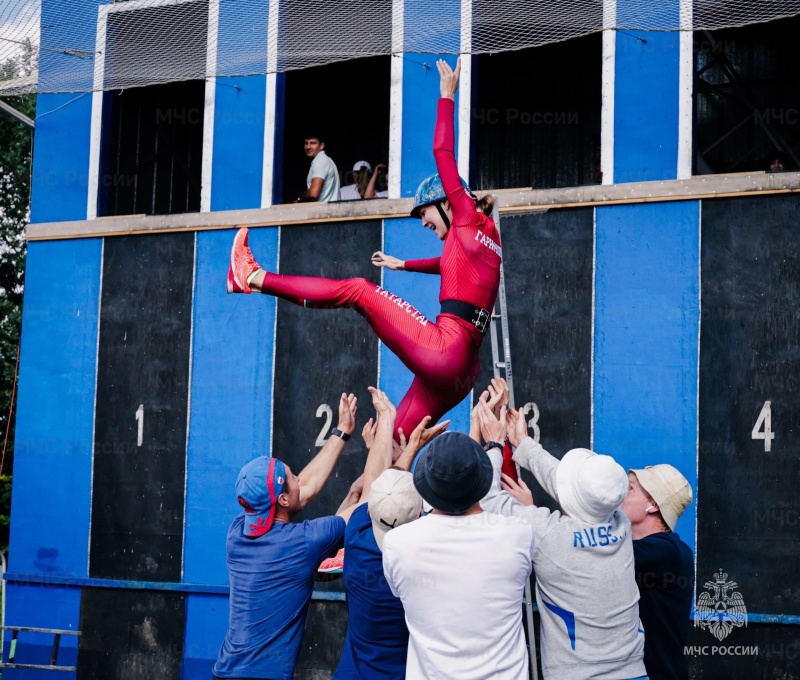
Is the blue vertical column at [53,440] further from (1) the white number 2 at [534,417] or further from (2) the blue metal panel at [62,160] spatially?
(1) the white number 2 at [534,417]

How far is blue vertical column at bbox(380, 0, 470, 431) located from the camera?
29.2 ft

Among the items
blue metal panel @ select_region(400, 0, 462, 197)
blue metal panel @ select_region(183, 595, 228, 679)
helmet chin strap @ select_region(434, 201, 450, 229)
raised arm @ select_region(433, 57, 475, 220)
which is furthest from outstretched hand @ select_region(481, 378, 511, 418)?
blue metal panel @ select_region(183, 595, 228, 679)

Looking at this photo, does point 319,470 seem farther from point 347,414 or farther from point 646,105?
point 646,105

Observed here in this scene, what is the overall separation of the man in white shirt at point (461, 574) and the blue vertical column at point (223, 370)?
5.71 m

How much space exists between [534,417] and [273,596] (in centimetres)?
423

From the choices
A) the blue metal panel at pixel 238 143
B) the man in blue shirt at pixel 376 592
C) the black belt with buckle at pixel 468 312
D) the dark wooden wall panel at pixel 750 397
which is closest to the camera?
the man in blue shirt at pixel 376 592

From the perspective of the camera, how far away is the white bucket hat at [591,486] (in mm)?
3799

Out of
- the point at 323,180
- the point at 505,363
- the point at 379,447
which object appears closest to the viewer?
the point at 379,447

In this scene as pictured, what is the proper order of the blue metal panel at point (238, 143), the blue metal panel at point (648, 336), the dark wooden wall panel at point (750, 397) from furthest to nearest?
the blue metal panel at point (238, 143), the blue metal panel at point (648, 336), the dark wooden wall panel at point (750, 397)

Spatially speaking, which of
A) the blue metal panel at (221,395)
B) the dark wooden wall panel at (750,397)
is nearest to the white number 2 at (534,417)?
the dark wooden wall panel at (750,397)

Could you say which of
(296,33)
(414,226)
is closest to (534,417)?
(414,226)

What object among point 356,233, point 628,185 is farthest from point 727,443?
point 356,233

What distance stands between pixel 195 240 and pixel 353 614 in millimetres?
6122

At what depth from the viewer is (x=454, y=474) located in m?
3.55
